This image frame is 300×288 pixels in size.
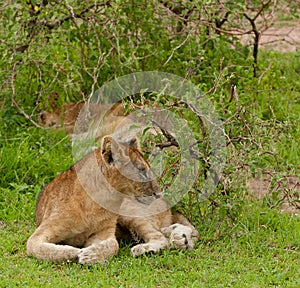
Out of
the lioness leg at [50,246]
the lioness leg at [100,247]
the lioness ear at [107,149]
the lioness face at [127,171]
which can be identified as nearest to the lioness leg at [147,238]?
the lioness leg at [100,247]

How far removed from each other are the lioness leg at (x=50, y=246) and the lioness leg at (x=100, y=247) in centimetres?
8

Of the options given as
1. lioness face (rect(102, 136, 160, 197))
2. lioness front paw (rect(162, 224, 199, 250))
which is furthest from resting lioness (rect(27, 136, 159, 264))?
lioness front paw (rect(162, 224, 199, 250))

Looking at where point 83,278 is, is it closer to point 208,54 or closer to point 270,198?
point 270,198

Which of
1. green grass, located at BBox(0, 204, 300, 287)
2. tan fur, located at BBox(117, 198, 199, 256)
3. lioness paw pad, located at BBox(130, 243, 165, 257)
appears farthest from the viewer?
tan fur, located at BBox(117, 198, 199, 256)

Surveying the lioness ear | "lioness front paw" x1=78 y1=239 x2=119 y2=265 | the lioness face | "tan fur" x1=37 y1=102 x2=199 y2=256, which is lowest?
"tan fur" x1=37 y1=102 x2=199 y2=256

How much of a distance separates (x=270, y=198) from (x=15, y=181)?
237 cm

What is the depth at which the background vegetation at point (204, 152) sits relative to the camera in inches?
209

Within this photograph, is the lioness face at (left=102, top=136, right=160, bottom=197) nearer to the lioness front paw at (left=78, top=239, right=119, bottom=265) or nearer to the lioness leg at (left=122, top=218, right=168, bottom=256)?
the lioness leg at (left=122, top=218, right=168, bottom=256)

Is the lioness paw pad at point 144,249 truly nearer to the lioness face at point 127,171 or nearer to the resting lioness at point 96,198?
the resting lioness at point 96,198

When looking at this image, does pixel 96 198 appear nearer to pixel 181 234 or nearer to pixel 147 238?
pixel 147 238

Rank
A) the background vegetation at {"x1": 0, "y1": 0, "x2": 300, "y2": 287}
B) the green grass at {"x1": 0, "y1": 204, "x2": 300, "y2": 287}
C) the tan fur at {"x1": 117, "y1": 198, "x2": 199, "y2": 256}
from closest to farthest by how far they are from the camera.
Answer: the green grass at {"x1": 0, "y1": 204, "x2": 300, "y2": 287}
the background vegetation at {"x1": 0, "y1": 0, "x2": 300, "y2": 287}
the tan fur at {"x1": 117, "y1": 198, "x2": 199, "y2": 256}

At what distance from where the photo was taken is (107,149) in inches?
219

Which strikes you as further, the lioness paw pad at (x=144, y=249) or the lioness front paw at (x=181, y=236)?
the lioness front paw at (x=181, y=236)

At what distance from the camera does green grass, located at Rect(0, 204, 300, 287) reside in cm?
507
